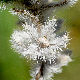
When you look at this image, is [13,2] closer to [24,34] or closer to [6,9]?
[6,9]

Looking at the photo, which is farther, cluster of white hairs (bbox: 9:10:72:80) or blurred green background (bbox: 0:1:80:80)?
blurred green background (bbox: 0:1:80:80)

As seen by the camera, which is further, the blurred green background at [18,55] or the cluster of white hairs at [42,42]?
the blurred green background at [18,55]

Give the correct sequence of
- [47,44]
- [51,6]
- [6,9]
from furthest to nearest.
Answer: [6,9], [51,6], [47,44]

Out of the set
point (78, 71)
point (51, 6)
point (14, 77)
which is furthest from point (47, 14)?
point (14, 77)

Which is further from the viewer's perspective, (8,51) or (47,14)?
(8,51)

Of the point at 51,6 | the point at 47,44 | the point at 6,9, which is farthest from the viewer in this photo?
the point at 6,9

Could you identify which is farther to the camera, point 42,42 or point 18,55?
point 18,55

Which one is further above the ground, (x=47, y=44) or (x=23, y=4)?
(x=23, y=4)

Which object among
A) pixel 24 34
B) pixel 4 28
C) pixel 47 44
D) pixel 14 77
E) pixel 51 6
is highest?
pixel 51 6
